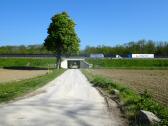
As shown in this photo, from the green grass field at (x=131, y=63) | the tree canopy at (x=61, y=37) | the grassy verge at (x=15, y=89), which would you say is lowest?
the green grass field at (x=131, y=63)

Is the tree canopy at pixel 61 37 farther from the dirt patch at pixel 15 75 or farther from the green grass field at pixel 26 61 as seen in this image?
the green grass field at pixel 26 61

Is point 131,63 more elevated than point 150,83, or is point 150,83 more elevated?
point 150,83

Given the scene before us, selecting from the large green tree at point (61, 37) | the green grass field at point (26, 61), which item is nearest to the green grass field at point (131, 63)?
the green grass field at point (26, 61)

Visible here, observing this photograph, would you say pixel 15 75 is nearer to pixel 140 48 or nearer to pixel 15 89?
pixel 15 89

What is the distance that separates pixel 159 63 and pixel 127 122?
11656 centimetres

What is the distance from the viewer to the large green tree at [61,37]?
92.1 meters

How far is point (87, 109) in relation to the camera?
18.3 meters

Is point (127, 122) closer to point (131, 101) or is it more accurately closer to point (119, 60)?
point (131, 101)

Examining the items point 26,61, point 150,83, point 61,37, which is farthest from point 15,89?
point 26,61

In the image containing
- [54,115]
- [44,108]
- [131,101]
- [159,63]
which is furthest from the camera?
[159,63]

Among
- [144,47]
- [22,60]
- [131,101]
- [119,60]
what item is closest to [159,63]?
[119,60]

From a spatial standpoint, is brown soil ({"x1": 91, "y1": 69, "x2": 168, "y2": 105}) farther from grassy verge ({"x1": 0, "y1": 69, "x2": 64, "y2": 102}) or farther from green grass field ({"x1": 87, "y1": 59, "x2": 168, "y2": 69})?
green grass field ({"x1": 87, "y1": 59, "x2": 168, "y2": 69})

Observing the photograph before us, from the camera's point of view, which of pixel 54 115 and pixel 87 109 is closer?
pixel 54 115

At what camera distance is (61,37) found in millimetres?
91625
